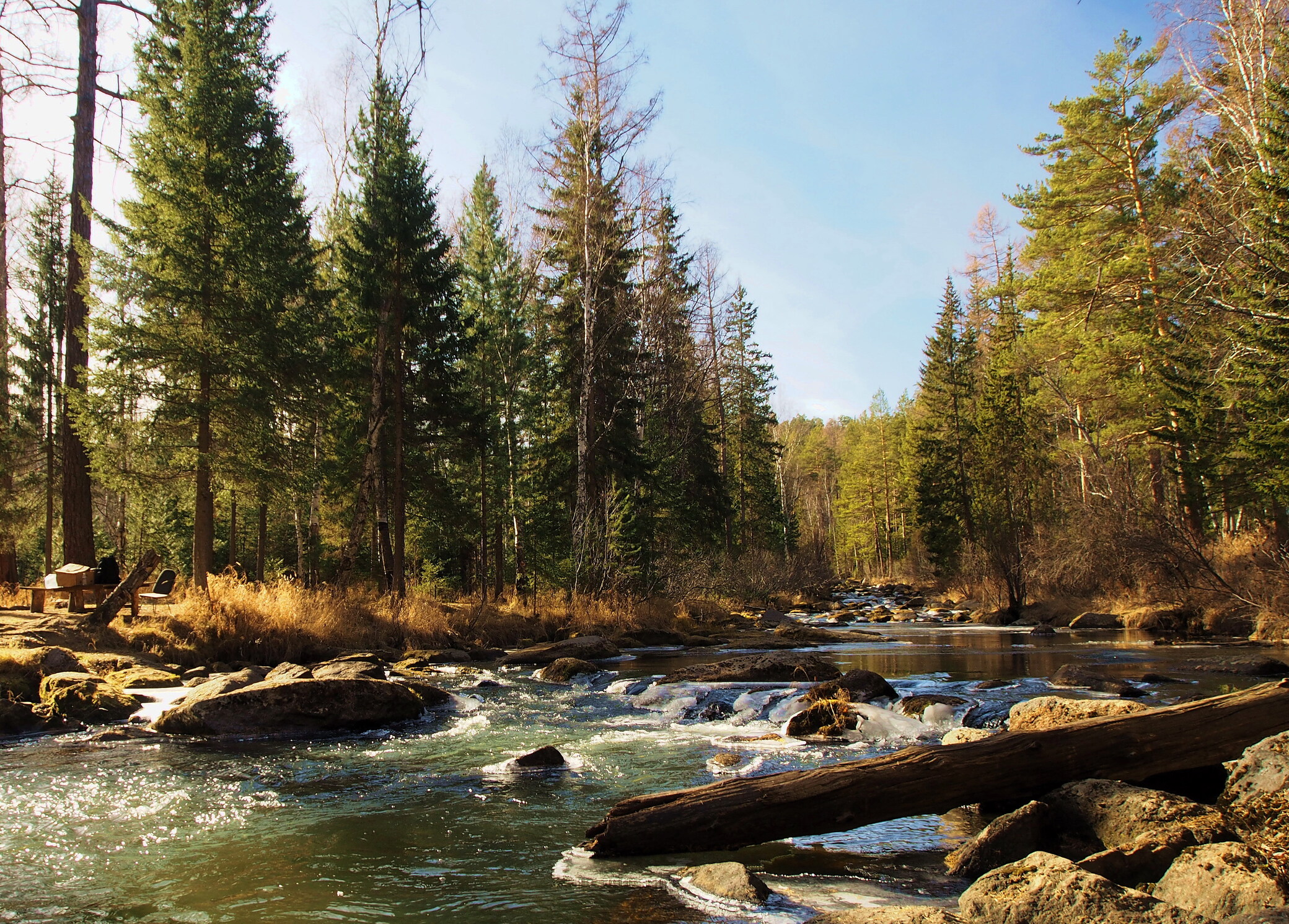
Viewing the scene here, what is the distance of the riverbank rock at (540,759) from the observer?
7.11 m

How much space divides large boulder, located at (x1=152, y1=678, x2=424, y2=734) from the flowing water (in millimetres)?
426

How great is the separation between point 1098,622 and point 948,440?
2346cm

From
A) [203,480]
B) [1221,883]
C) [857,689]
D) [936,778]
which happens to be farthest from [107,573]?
[1221,883]

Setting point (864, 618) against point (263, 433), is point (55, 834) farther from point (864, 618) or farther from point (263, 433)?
point (864, 618)

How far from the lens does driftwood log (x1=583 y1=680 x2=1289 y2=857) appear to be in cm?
457

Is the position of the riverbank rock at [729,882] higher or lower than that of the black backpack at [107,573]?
lower

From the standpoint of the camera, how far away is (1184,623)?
18156mm

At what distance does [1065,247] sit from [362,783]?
26981 mm

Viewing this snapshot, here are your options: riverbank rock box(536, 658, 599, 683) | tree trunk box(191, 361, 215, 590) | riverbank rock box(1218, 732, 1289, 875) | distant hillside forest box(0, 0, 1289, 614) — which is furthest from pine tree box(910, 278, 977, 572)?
riverbank rock box(1218, 732, 1289, 875)

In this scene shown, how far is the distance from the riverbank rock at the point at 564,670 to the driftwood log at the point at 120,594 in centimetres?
643

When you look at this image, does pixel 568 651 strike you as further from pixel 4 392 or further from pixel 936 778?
pixel 4 392

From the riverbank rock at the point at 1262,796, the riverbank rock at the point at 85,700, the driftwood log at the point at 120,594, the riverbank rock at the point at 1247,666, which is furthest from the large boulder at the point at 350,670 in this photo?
the riverbank rock at the point at 1247,666

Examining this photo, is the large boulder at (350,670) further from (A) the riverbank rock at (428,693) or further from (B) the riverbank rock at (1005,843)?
(B) the riverbank rock at (1005,843)

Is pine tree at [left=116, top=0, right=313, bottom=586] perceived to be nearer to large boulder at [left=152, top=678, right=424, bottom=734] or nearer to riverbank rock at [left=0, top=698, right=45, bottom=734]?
riverbank rock at [left=0, top=698, right=45, bottom=734]
